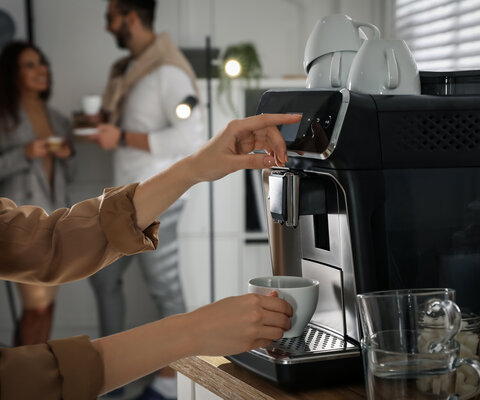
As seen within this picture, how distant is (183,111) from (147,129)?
0.16 meters

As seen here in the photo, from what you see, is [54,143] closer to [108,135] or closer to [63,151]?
[63,151]

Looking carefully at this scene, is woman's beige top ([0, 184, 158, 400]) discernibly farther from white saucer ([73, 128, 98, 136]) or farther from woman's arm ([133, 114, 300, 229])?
white saucer ([73, 128, 98, 136])

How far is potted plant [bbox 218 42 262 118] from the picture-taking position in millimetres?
2979

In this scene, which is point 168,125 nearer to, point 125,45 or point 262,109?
point 125,45

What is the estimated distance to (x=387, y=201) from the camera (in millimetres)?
981

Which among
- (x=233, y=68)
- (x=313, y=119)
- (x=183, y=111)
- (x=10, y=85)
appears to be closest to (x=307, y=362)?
(x=313, y=119)

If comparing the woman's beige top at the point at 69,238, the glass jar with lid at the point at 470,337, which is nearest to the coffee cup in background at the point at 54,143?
the woman's beige top at the point at 69,238

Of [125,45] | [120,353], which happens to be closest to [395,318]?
[120,353]

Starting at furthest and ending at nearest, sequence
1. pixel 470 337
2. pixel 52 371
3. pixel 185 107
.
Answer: pixel 185 107
pixel 470 337
pixel 52 371

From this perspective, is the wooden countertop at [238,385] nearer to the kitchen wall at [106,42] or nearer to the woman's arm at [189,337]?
the woman's arm at [189,337]

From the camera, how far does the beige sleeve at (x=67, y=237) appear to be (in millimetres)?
1149

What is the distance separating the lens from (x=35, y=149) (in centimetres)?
291

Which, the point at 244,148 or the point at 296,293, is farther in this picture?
the point at 244,148

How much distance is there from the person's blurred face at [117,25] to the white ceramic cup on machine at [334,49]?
193cm
